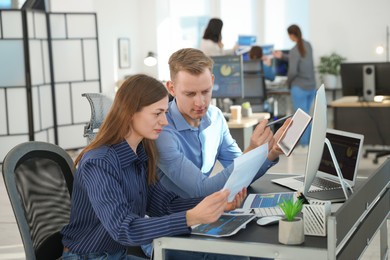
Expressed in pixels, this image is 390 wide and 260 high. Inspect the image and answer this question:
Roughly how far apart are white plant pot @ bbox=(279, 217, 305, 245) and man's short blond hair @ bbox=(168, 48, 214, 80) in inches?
36.0

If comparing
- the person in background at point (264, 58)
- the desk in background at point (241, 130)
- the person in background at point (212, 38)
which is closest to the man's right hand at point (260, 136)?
the desk in background at point (241, 130)

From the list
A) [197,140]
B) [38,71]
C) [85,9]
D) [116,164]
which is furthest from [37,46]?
[116,164]

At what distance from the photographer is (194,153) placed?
2830mm

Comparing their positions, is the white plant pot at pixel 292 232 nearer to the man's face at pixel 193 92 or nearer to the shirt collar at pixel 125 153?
the shirt collar at pixel 125 153

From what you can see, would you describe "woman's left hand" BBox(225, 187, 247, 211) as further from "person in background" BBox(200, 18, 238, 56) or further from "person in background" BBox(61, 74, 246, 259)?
"person in background" BBox(200, 18, 238, 56)

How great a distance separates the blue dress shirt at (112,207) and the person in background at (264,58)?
685 centimetres

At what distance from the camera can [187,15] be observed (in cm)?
1132

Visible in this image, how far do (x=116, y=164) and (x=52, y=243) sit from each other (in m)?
0.41

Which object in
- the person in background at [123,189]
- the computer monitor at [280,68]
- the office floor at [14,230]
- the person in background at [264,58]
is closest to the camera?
the person in background at [123,189]

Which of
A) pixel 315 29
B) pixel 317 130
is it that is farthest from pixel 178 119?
pixel 315 29

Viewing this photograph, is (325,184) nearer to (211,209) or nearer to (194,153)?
(194,153)

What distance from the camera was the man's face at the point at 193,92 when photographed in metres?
2.64

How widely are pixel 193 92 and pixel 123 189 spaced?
63 centimetres

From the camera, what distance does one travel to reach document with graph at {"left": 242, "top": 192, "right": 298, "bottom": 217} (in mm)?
2283
